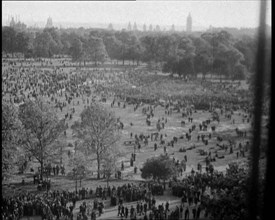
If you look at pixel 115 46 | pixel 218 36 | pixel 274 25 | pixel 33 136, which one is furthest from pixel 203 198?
pixel 115 46

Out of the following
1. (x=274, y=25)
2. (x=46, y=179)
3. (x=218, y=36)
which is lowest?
(x=46, y=179)

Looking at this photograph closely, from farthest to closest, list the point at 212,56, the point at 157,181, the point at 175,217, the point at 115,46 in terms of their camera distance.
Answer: the point at 115,46, the point at 212,56, the point at 157,181, the point at 175,217

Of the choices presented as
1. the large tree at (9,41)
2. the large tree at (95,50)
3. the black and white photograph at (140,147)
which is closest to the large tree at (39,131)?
the black and white photograph at (140,147)

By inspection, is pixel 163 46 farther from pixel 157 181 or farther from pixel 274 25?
pixel 274 25

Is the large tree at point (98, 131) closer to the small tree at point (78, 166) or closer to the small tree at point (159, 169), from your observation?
the small tree at point (78, 166)

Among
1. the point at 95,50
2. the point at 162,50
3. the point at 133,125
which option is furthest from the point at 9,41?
the point at 133,125

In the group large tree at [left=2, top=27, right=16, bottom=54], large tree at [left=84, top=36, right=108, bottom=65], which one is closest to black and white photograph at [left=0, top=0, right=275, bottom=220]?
large tree at [left=84, top=36, right=108, bottom=65]
